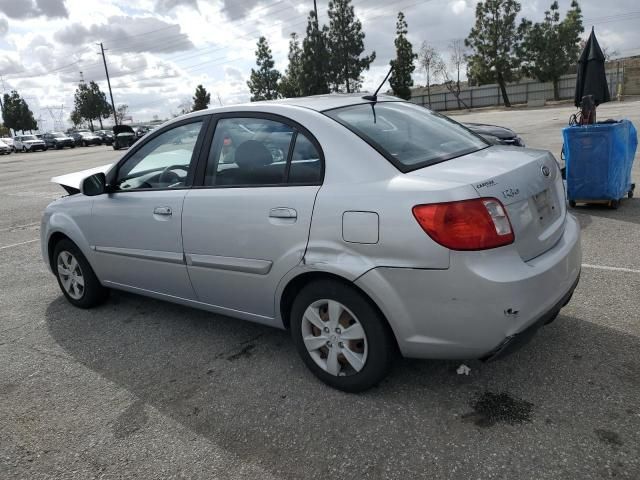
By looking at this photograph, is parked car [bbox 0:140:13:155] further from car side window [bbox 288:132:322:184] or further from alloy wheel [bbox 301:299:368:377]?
alloy wheel [bbox 301:299:368:377]

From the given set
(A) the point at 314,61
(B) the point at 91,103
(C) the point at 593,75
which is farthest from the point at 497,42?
(B) the point at 91,103

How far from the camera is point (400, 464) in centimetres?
238

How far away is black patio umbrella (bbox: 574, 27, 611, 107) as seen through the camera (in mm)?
7668

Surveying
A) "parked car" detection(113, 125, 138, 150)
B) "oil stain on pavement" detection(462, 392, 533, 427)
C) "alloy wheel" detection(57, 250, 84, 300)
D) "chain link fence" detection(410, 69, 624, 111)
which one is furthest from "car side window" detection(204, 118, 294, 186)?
"chain link fence" detection(410, 69, 624, 111)

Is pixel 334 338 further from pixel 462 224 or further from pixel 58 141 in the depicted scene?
pixel 58 141

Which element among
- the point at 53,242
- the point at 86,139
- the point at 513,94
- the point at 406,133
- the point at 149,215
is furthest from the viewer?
the point at 513,94

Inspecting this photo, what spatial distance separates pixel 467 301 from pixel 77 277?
11.6ft

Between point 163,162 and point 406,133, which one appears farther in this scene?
point 163,162

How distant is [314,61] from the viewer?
43.8 m

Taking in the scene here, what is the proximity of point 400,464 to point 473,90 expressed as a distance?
5513cm

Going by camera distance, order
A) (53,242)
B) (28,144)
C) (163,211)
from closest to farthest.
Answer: (163,211), (53,242), (28,144)

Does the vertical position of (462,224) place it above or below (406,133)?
below

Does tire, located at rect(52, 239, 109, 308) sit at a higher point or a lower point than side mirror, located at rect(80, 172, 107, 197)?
lower

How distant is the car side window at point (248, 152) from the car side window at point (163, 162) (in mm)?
237
